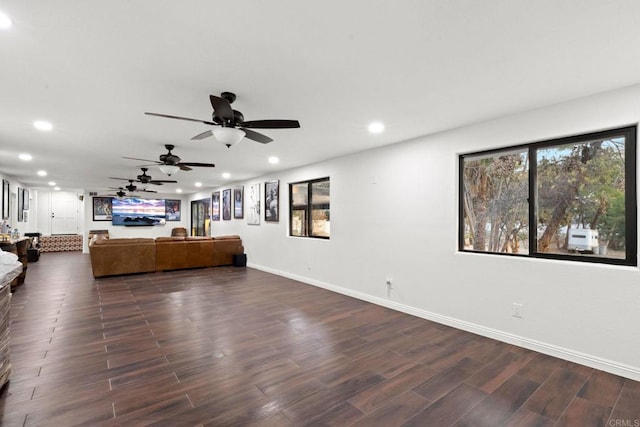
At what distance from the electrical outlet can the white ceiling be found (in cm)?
201

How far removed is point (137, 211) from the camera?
12.6 m

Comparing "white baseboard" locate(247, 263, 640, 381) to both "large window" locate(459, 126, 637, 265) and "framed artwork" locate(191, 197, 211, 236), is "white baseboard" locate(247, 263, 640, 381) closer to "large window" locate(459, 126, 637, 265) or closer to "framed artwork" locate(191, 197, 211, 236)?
"large window" locate(459, 126, 637, 265)

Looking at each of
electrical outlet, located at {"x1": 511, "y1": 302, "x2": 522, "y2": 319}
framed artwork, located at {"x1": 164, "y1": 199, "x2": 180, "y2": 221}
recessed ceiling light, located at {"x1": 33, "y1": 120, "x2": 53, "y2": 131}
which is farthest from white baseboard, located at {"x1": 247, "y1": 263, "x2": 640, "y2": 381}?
framed artwork, located at {"x1": 164, "y1": 199, "x2": 180, "y2": 221}

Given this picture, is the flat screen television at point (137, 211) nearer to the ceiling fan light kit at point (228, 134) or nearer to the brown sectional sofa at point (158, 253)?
the brown sectional sofa at point (158, 253)

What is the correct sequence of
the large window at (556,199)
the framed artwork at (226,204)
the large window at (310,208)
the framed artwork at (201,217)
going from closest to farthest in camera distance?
the large window at (556,199)
the large window at (310,208)
the framed artwork at (226,204)
the framed artwork at (201,217)

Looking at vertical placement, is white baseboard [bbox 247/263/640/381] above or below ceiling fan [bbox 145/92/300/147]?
below

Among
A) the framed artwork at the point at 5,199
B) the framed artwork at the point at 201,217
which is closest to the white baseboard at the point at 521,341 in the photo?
the framed artwork at the point at 201,217

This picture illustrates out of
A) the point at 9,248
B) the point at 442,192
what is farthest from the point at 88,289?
the point at 442,192

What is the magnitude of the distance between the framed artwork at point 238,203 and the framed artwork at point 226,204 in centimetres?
40

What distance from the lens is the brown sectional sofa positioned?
260 inches

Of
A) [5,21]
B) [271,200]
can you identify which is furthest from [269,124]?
[271,200]

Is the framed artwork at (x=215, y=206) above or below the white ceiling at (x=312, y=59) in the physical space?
below

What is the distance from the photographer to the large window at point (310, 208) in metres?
5.98

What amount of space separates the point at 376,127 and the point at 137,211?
1209 cm
